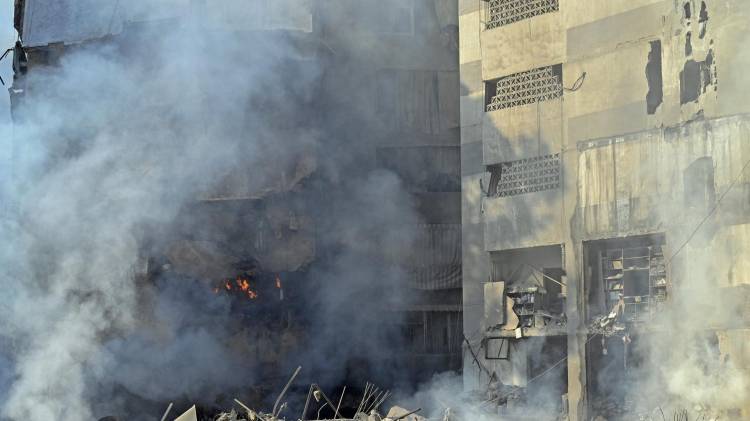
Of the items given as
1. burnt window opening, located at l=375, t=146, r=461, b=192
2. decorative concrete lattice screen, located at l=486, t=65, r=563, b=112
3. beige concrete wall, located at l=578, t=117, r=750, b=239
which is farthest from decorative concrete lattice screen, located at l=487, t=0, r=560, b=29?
burnt window opening, located at l=375, t=146, r=461, b=192

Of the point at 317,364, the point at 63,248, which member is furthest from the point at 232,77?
the point at 317,364

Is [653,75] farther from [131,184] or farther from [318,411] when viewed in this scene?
[131,184]

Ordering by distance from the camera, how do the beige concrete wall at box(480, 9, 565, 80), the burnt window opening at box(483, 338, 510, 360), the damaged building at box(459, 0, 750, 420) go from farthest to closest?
the burnt window opening at box(483, 338, 510, 360) < the beige concrete wall at box(480, 9, 565, 80) < the damaged building at box(459, 0, 750, 420)

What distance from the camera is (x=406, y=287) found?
1118 inches

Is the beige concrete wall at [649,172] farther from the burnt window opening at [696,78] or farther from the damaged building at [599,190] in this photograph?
the burnt window opening at [696,78]

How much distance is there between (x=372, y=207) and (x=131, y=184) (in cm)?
595

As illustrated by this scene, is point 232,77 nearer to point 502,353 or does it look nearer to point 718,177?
point 502,353

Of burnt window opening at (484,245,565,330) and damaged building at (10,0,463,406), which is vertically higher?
damaged building at (10,0,463,406)

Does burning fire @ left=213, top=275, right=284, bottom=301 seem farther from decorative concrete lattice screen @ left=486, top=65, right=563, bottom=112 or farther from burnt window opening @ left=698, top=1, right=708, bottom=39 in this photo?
burnt window opening @ left=698, top=1, right=708, bottom=39

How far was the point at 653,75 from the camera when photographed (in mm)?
22406

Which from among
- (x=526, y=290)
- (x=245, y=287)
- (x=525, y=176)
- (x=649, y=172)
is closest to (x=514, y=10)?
(x=525, y=176)

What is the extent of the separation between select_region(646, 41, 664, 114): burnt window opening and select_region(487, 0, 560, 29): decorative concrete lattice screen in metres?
2.96

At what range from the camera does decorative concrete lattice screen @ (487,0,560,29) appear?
2495 cm

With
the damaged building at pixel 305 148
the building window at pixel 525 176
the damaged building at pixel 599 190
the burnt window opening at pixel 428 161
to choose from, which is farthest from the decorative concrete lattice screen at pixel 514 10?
the burnt window opening at pixel 428 161
